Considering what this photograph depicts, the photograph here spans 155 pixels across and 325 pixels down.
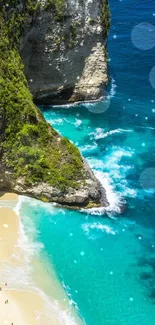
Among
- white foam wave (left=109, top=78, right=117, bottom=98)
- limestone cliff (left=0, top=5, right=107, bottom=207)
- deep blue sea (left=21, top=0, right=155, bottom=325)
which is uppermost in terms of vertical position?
limestone cliff (left=0, top=5, right=107, bottom=207)

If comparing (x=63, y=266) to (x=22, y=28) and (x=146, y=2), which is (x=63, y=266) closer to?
(x=22, y=28)

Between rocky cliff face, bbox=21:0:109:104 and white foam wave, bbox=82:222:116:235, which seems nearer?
white foam wave, bbox=82:222:116:235

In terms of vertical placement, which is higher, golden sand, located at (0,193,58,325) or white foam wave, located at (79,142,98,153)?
golden sand, located at (0,193,58,325)

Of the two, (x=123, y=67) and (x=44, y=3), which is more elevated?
(x=44, y=3)

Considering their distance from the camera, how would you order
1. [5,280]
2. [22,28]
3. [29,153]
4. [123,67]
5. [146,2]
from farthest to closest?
[146,2] < [123,67] < [22,28] < [29,153] < [5,280]

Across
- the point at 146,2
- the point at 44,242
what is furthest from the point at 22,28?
the point at 146,2

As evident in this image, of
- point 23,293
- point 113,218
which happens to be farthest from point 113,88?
point 23,293

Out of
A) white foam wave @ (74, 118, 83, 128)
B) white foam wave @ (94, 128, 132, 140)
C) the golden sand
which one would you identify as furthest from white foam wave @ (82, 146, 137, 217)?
the golden sand

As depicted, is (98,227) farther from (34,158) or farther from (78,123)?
(78,123)

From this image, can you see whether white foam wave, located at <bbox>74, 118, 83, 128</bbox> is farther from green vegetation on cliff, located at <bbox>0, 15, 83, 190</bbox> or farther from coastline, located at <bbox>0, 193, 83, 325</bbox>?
coastline, located at <bbox>0, 193, 83, 325</bbox>
